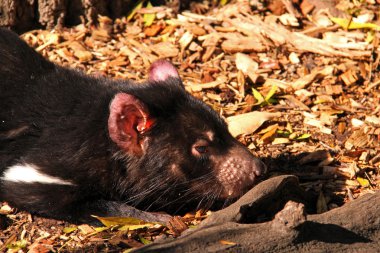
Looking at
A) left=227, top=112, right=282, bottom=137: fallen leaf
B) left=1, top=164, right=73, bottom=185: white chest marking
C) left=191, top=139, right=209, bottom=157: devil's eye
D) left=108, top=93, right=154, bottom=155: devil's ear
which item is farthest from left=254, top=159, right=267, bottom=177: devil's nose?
left=1, top=164, right=73, bottom=185: white chest marking

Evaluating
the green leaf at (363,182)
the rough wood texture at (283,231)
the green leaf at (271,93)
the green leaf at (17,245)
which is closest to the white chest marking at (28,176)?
the green leaf at (17,245)

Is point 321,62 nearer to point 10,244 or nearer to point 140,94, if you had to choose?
point 140,94

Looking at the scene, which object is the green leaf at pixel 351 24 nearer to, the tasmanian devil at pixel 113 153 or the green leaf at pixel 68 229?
the tasmanian devil at pixel 113 153

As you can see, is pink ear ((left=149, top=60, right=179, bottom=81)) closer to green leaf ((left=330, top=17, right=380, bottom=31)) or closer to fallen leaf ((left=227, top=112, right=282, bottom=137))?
fallen leaf ((left=227, top=112, right=282, bottom=137))

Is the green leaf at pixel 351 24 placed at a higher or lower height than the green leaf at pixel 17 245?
higher

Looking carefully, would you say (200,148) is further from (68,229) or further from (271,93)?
(271,93)

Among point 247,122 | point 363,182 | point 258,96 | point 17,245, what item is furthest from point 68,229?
point 258,96
